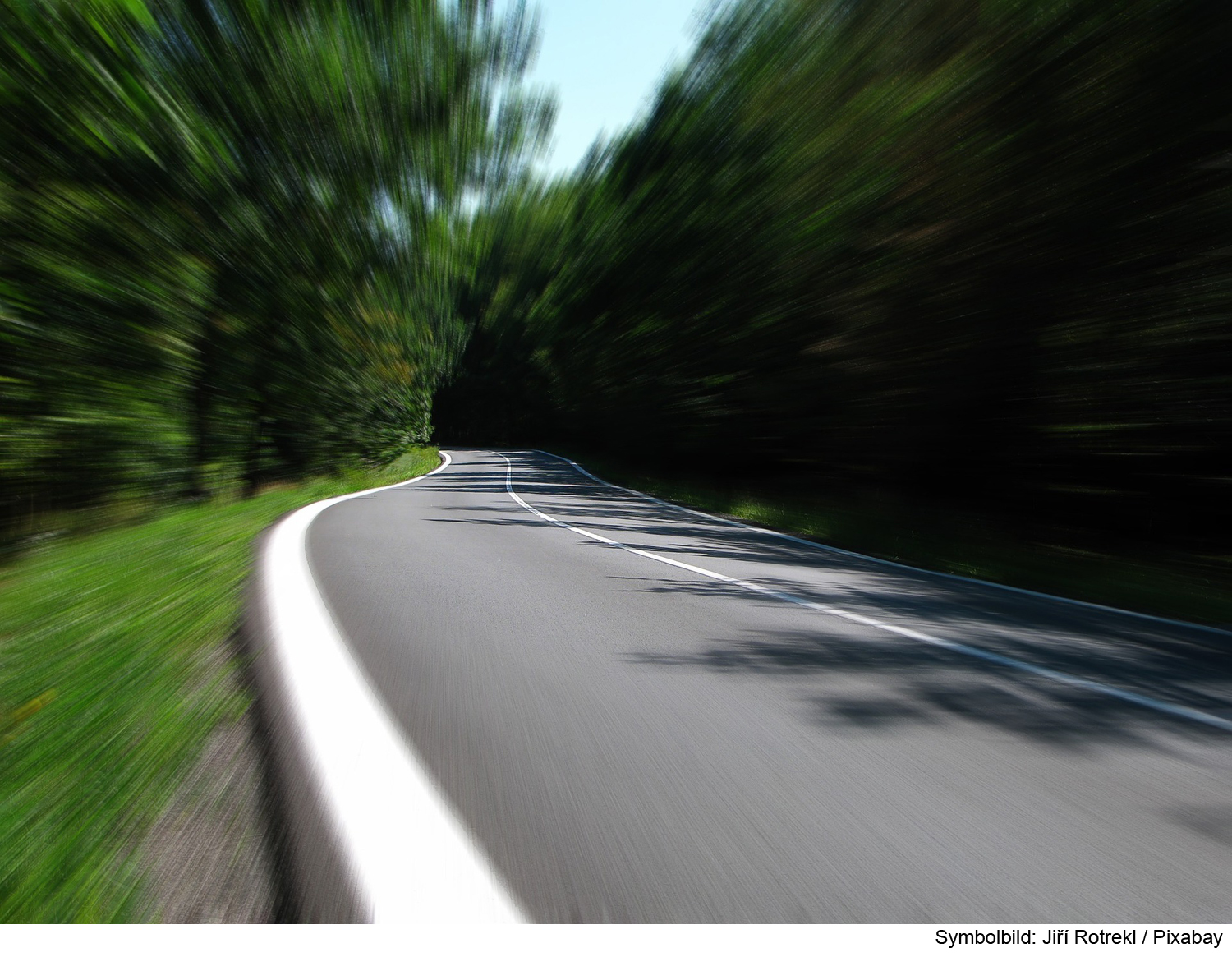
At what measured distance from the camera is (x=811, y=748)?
313 centimetres

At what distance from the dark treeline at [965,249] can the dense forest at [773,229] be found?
0.06 m

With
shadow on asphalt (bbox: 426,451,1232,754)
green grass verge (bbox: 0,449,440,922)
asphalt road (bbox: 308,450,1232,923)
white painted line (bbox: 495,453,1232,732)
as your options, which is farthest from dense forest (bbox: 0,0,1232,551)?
white painted line (bbox: 495,453,1232,732)

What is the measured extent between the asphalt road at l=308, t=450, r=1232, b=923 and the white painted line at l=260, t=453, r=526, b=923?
10 centimetres

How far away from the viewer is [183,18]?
11.1 meters

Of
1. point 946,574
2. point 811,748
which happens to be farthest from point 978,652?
point 946,574

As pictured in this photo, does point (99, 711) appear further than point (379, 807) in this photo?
Yes

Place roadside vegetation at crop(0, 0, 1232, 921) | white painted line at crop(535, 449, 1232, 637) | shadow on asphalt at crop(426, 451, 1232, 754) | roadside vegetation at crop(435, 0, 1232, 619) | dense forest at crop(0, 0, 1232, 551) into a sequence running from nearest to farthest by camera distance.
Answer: shadow on asphalt at crop(426, 451, 1232, 754) < roadside vegetation at crop(0, 0, 1232, 921) < white painted line at crop(535, 449, 1232, 637) < dense forest at crop(0, 0, 1232, 551) < roadside vegetation at crop(435, 0, 1232, 619)

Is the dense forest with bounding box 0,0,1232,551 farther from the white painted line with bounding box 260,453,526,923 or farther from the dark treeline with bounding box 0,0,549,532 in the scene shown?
the white painted line with bounding box 260,453,526,923

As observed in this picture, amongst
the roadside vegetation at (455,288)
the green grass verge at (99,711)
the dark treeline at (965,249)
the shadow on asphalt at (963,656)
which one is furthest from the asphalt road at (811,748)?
the dark treeline at (965,249)

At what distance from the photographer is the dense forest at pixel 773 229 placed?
1021 cm

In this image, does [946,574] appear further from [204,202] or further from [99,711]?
[204,202]

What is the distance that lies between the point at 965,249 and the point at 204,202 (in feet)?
43.8

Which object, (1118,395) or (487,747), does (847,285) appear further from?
(487,747)

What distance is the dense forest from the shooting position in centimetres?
1021
